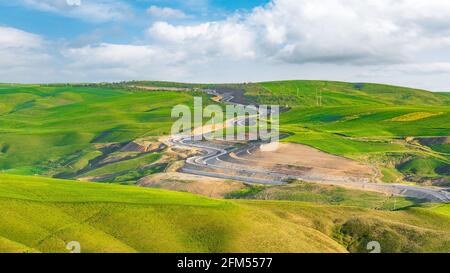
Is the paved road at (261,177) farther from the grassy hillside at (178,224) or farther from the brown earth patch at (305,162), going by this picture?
the grassy hillside at (178,224)

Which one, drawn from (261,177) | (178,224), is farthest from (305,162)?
(178,224)

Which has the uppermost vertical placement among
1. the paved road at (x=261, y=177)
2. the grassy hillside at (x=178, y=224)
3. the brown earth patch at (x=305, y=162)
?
the grassy hillside at (x=178, y=224)

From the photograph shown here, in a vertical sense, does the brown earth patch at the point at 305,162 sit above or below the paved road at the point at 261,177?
above

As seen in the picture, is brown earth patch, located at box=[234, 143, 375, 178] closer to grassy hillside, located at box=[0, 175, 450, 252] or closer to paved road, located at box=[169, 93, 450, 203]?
paved road, located at box=[169, 93, 450, 203]

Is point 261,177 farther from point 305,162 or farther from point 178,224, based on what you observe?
point 178,224

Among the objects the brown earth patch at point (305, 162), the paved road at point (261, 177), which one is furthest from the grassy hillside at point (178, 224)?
the brown earth patch at point (305, 162)

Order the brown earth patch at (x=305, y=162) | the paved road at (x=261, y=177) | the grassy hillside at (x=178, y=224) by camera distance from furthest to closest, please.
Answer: the brown earth patch at (x=305, y=162) → the paved road at (x=261, y=177) → the grassy hillside at (x=178, y=224)

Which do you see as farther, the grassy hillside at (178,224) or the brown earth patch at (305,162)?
the brown earth patch at (305,162)
